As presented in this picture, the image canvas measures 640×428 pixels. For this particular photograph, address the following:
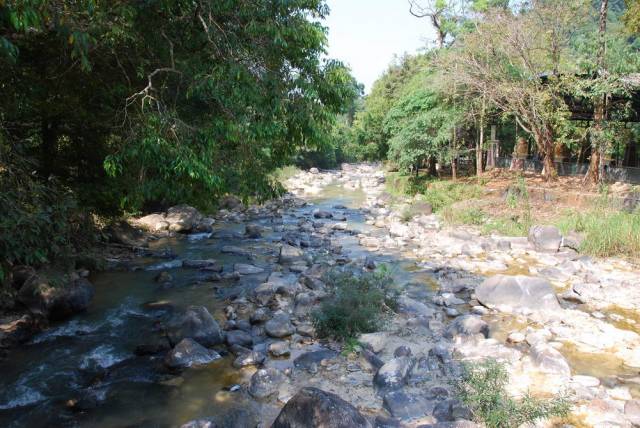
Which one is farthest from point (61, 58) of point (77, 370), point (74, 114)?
point (77, 370)

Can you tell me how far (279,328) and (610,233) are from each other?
9.22m

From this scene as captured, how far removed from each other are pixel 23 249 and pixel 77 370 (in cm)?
286

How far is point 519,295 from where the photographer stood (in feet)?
27.2

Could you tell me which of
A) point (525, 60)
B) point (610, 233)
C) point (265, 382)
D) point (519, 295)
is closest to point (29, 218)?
point (265, 382)

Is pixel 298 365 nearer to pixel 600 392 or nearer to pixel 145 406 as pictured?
pixel 145 406

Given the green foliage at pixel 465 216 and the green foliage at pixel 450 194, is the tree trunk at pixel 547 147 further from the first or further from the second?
the green foliage at pixel 465 216

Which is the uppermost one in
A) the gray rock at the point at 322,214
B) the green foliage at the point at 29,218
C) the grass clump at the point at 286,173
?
the green foliage at the point at 29,218

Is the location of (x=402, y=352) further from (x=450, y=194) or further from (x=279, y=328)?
(x=450, y=194)

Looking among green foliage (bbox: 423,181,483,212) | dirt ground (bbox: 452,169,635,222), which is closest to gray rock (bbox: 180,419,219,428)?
dirt ground (bbox: 452,169,635,222)

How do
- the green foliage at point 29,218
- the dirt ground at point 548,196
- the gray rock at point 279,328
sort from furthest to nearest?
the dirt ground at point 548,196, the gray rock at point 279,328, the green foliage at point 29,218

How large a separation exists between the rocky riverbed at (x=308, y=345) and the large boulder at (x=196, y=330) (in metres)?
0.02

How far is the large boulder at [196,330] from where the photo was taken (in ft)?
22.3

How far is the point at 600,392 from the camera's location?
540cm

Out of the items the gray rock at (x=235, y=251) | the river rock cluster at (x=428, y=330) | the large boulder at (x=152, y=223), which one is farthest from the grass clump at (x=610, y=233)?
the large boulder at (x=152, y=223)
